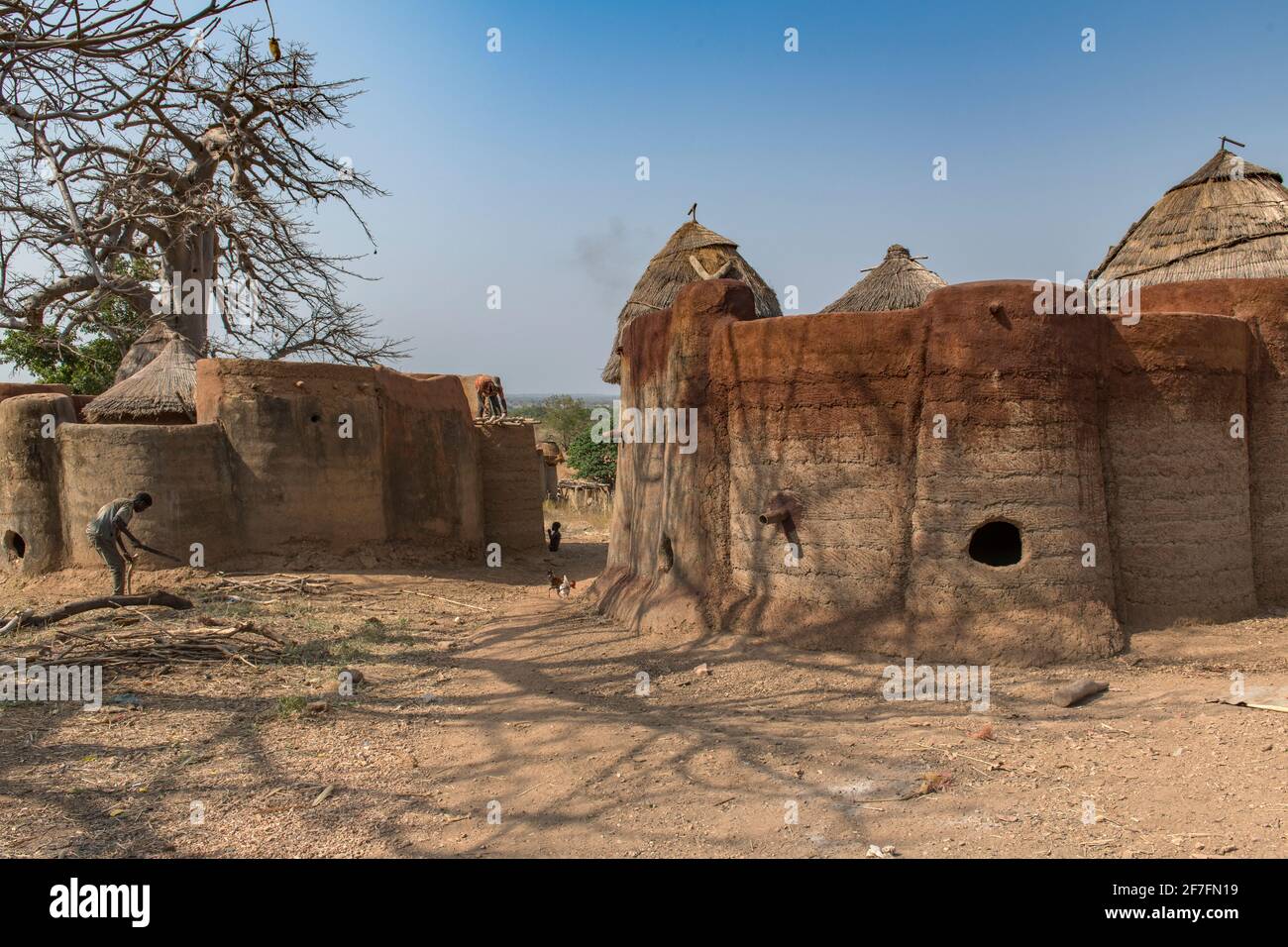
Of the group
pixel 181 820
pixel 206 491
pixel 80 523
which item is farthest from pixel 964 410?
pixel 80 523

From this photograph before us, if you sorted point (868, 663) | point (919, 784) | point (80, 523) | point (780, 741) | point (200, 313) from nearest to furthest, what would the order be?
point (919, 784), point (780, 741), point (868, 663), point (80, 523), point (200, 313)

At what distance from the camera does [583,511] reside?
2395cm

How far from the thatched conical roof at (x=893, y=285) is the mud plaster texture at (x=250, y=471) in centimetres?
807

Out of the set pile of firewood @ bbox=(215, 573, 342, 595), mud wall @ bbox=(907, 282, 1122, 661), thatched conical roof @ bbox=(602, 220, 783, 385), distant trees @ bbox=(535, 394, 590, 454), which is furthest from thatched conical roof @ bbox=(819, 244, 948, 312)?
distant trees @ bbox=(535, 394, 590, 454)

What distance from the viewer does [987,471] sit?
6715mm

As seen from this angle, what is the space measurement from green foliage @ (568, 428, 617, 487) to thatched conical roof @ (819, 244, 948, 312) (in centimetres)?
1049

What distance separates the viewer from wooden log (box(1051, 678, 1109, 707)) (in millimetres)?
5750

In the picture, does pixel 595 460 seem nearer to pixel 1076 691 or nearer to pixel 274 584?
pixel 274 584

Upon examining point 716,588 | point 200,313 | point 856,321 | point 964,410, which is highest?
point 200,313

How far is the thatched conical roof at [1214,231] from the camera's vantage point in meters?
12.4

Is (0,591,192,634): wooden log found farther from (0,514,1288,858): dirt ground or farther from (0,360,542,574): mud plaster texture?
(0,360,542,574): mud plaster texture

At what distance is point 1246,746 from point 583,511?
1977 cm

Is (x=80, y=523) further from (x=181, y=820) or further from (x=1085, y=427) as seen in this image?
(x=1085, y=427)

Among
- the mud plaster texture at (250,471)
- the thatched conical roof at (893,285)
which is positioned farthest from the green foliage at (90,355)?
the thatched conical roof at (893,285)
